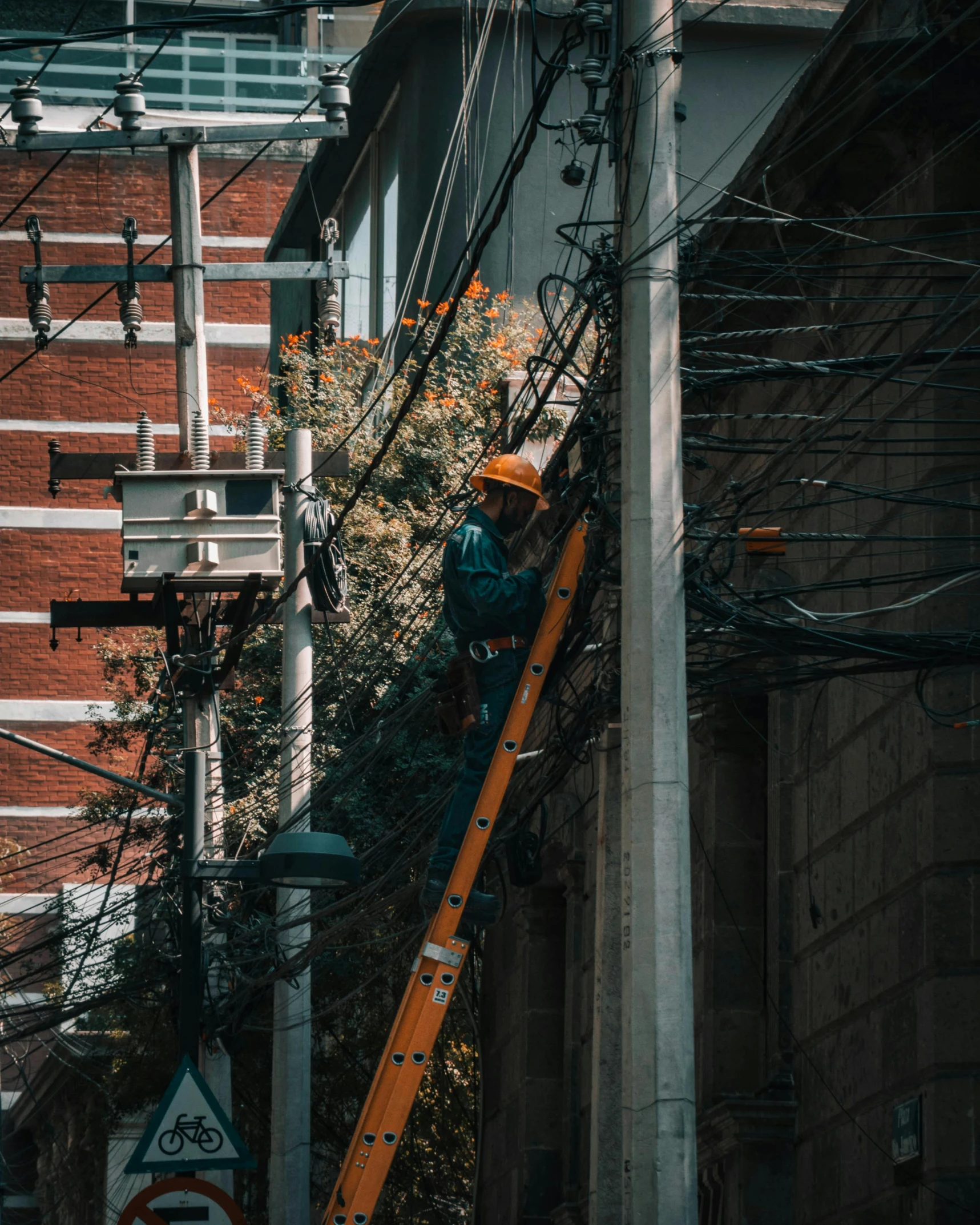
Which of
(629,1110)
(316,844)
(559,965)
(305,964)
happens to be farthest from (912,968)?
(559,965)

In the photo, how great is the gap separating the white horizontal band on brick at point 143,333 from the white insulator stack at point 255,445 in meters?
24.0

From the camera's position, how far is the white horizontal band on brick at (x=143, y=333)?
40969 mm

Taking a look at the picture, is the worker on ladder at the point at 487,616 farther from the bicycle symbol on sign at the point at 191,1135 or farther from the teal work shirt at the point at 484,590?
the bicycle symbol on sign at the point at 191,1135

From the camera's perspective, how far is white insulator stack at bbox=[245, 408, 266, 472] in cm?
1656

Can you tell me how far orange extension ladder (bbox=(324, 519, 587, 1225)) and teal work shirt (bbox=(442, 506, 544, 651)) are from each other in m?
0.16

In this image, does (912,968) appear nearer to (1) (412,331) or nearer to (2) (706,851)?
(2) (706,851)

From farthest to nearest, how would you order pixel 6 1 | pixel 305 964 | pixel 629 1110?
pixel 6 1 → pixel 305 964 → pixel 629 1110

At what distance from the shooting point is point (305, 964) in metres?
15.9

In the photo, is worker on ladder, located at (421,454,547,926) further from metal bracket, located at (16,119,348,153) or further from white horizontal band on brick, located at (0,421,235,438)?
white horizontal band on brick, located at (0,421,235,438)

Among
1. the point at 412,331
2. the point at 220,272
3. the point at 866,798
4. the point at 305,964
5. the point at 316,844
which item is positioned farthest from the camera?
the point at 412,331

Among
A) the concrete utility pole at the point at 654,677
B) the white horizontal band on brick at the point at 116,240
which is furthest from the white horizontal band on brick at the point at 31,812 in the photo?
the concrete utility pole at the point at 654,677

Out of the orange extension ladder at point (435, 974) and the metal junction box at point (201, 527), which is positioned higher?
the metal junction box at point (201, 527)

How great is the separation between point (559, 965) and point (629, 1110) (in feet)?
34.2

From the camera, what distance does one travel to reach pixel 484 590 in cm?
1094
